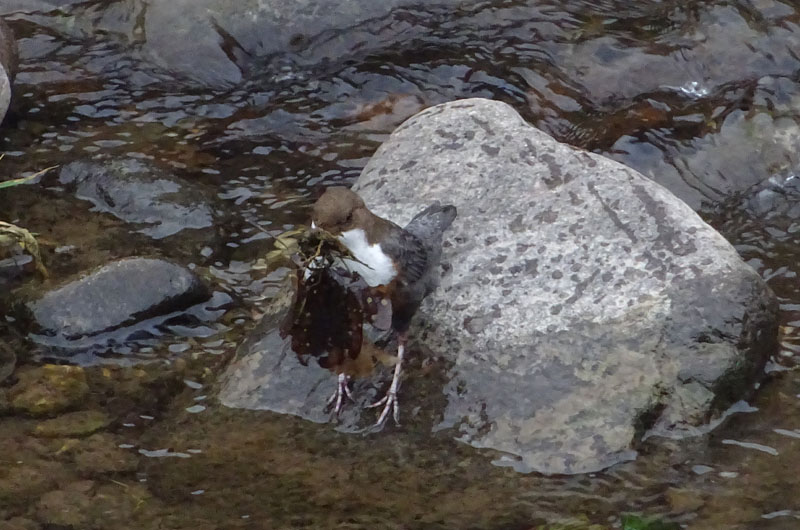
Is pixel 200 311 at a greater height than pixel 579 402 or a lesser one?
lesser

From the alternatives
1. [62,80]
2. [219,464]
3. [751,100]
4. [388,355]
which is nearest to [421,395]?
[388,355]

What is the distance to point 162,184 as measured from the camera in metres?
5.26

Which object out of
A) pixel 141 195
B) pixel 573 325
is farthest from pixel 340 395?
pixel 141 195

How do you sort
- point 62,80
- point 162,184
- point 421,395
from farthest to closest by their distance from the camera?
point 62,80 → point 162,184 → point 421,395

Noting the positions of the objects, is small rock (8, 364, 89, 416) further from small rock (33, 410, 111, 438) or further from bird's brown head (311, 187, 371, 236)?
bird's brown head (311, 187, 371, 236)

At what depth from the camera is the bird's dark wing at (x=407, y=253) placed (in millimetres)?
3562

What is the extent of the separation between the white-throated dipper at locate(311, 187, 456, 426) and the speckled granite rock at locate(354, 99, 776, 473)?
0.34ft

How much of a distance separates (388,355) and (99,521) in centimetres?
117

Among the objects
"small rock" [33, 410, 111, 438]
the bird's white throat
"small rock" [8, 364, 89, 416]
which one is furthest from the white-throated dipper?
"small rock" [8, 364, 89, 416]

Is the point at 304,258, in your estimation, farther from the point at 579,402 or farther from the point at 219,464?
the point at 579,402

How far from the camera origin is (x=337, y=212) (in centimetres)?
335

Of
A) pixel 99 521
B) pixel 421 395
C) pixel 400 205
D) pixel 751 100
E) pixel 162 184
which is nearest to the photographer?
pixel 99 521

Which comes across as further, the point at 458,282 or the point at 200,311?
the point at 200,311

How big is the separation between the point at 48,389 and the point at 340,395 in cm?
115
